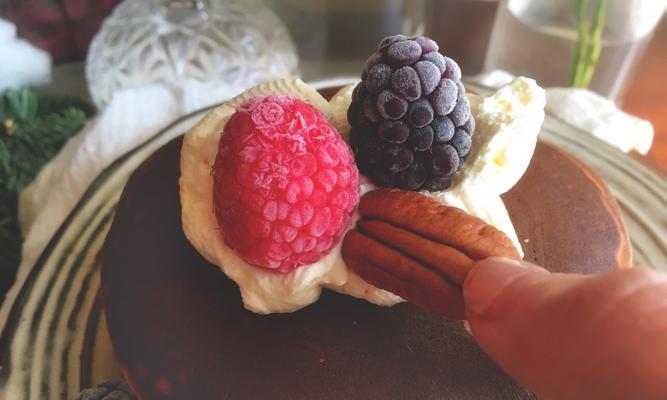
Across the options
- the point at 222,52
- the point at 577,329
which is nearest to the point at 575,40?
the point at 222,52

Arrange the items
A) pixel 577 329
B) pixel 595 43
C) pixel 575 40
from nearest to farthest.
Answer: pixel 577 329, pixel 595 43, pixel 575 40

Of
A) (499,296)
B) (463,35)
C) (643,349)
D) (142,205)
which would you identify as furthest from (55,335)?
(463,35)

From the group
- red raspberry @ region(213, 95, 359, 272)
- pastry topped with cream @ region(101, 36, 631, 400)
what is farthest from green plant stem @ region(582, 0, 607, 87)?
red raspberry @ region(213, 95, 359, 272)

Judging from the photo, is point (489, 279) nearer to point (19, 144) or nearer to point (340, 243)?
A: point (340, 243)

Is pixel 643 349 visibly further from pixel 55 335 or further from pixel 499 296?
pixel 55 335

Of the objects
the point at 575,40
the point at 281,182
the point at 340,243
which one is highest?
the point at 281,182

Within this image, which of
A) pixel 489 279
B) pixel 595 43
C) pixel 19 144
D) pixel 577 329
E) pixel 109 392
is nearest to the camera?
pixel 577 329

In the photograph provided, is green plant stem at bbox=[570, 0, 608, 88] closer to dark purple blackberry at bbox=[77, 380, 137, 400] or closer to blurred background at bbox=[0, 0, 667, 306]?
blurred background at bbox=[0, 0, 667, 306]

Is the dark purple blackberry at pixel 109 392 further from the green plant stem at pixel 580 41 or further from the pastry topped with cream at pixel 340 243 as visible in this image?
the green plant stem at pixel 580 41
